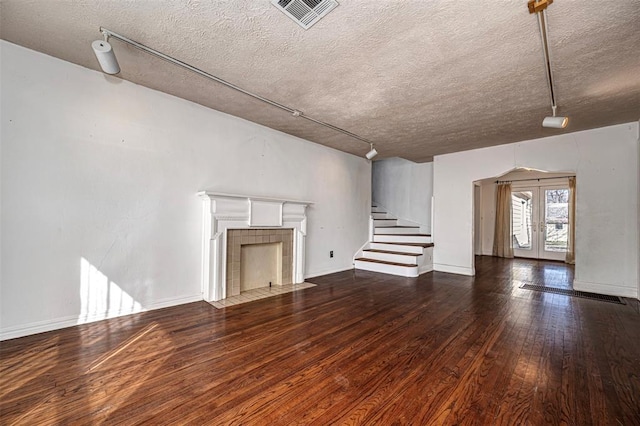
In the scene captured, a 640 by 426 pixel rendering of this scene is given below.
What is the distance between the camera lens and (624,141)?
392cm

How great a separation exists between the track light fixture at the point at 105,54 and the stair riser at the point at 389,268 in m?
4.90

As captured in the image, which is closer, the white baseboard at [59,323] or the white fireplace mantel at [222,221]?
the white baseboard at [59,323]

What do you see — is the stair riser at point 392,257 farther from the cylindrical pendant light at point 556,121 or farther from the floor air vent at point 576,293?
the cylindrical pendant light at point 556,121

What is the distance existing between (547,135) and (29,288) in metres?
6.88

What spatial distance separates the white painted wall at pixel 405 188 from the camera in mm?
6887

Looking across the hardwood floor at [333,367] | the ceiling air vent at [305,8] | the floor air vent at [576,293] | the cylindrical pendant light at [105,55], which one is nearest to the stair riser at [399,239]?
the floor air vent at [576,293]

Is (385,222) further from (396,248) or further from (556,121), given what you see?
(556,121)

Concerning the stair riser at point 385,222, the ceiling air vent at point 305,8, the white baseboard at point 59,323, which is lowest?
the white baseboard at point 59,323

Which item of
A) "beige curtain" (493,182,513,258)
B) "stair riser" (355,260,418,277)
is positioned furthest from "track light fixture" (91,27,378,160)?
"beige curtain" (493,182,513,258)

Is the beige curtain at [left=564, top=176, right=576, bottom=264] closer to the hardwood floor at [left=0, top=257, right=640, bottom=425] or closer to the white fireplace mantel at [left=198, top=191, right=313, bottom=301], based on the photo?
the hardwood floor at [left=0, top=257, right=640, bottom=425]

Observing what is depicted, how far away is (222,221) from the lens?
3566 mm

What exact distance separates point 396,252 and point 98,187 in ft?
16.7

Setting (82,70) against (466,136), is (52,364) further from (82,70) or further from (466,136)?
(466,136)

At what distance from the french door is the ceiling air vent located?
8375mm
